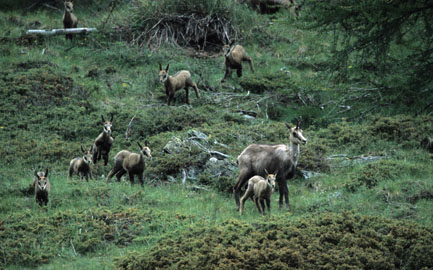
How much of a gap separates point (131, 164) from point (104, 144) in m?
1.64

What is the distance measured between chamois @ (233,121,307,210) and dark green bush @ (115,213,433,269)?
2025mm

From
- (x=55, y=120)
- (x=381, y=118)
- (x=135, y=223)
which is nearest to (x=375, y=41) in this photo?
(x=135, y=223)

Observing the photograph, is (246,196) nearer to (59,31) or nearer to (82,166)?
(82,166)

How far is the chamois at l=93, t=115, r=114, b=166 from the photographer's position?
45.4ft

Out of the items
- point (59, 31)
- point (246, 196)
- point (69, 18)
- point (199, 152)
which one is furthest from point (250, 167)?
point (69, 18)

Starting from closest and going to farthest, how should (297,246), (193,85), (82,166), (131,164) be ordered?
(297,246), (131,164), (82,166), (193,85)

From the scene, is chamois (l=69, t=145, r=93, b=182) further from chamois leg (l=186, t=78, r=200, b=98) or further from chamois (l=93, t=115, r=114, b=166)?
chamois leg (l=186, t=78, r=200, b=98)

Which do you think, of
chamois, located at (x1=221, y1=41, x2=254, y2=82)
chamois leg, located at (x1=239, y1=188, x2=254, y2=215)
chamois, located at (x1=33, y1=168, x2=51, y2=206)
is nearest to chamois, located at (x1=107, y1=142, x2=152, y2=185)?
chamois, located at (x1=33, y1=168, x2=51, y2=206)

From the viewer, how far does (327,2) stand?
872 centimetres

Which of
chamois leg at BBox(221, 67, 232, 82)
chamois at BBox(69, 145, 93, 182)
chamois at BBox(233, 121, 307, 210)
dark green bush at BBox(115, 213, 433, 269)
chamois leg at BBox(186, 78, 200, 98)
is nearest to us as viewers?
dark green bush at BBox(115, 213, 433, 269)

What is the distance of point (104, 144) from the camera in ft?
45.8

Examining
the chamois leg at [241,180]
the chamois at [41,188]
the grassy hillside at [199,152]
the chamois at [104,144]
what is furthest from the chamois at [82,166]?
the chamois leg at [241,180]

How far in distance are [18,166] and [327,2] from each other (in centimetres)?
853

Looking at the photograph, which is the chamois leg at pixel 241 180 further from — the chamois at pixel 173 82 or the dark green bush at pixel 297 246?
the chamois at pixel 173 82
